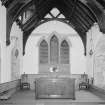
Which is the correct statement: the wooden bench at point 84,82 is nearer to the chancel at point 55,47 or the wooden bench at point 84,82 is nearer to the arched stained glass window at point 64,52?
the chancel at point 55,47

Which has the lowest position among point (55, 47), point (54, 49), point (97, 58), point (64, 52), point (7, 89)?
point (7, 89)

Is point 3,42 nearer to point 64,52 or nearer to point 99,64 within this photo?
point 99,64

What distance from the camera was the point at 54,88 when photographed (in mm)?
9961

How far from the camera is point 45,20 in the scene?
15477mm

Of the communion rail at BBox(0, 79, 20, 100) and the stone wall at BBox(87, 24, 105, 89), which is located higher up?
the stone wall at BBox(87, 24, 105, 89)

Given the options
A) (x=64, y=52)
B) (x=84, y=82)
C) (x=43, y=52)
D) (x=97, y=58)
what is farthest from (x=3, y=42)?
(x=64, y=52)

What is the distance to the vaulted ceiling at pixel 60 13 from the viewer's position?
34.1 ft

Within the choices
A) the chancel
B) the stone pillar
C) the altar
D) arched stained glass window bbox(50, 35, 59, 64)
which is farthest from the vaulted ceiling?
the altar

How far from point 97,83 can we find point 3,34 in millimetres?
5070

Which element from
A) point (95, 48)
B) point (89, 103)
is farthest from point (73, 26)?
point (89, 103)

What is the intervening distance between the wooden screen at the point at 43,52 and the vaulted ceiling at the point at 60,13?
0.95 meters

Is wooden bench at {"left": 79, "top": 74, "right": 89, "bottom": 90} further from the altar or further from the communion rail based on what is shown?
the altar

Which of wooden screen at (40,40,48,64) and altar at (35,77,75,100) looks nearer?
altar at (35,77,75,100)

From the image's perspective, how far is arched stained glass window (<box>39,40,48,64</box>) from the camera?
15664 mm
